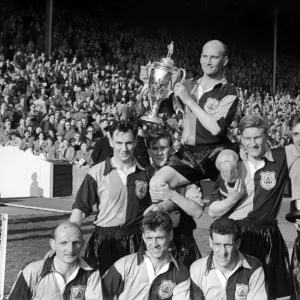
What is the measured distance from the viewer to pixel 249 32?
34.0 m

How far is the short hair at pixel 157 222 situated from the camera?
4.02m

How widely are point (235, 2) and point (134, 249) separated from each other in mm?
27291

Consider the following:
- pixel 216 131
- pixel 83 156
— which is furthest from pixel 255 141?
pixel 83 156

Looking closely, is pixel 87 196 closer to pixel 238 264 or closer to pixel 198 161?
pixel 198 161

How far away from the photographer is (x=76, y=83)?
1667cm

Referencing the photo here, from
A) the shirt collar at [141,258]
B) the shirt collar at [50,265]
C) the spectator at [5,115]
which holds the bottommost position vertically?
the shirt collar at [50,265]

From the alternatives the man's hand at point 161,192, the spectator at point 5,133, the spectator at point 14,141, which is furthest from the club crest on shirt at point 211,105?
the spectator at point 5,133

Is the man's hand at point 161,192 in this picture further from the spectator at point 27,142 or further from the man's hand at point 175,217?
the spectator at point 27,142

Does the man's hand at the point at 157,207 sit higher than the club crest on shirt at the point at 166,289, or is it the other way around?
the man's hand at the point at 157,207

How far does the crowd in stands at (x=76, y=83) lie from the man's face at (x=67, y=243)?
144 centimetres

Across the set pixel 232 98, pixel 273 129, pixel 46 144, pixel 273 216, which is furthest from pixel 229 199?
pixel 273 129

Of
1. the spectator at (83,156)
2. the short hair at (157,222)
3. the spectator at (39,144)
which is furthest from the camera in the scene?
the spectator at (39,144)

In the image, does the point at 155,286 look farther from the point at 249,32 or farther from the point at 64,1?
the point at 249,32

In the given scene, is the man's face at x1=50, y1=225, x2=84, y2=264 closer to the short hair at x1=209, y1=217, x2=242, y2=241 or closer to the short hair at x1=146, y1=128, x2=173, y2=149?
the short hair at x1=209, y1=217, x2=242, y2=241
